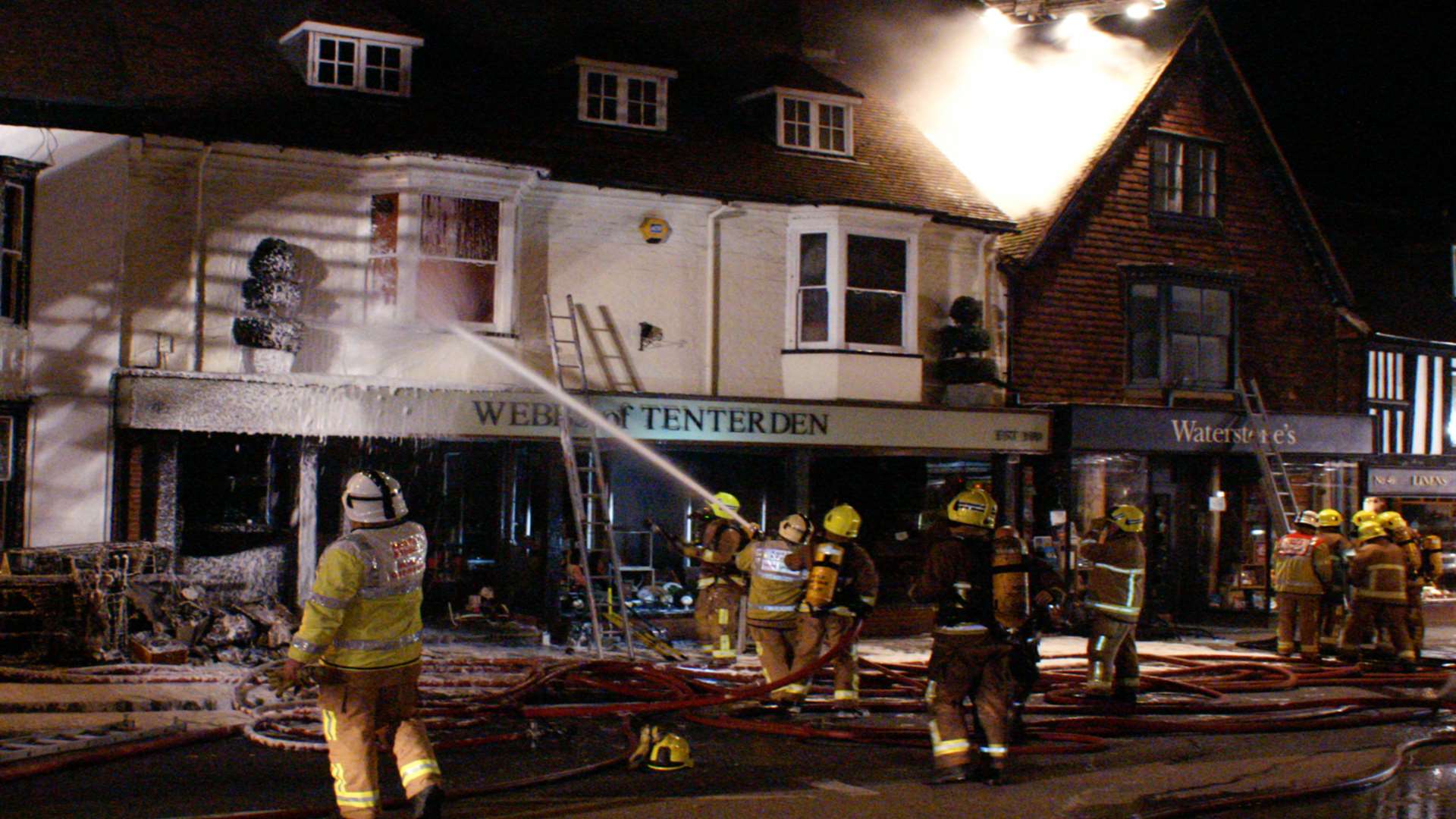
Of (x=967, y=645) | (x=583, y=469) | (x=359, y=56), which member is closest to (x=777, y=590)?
(x=967, y=645)

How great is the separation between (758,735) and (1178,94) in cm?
1451

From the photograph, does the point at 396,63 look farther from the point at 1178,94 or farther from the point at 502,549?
the point at 1178,94

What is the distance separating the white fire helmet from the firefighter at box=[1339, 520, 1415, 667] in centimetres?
1186

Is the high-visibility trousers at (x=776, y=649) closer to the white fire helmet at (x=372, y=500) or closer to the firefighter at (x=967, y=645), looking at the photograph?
the firefighter at (x=967, y=645)

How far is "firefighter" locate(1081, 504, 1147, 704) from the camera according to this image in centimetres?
1153

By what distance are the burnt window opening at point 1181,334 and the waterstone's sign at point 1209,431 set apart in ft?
2.61

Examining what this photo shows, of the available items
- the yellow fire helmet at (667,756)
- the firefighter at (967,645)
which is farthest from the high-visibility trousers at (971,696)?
the yellow fire helmet at (667,756)

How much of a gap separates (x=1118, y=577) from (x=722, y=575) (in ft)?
14.3

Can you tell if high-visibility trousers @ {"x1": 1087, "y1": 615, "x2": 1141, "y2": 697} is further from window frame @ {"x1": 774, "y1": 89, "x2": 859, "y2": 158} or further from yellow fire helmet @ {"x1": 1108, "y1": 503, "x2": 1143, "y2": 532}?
window frame @ {"x1": 774, "y1": 89, "x2": 859, "y2": 158}

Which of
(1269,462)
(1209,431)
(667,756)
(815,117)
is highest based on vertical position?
(815,117)

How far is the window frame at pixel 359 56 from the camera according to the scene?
16.3 metres

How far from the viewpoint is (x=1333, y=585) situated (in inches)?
606

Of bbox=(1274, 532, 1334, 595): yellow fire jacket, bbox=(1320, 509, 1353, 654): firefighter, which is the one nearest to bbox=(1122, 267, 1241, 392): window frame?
bbox=(1320, 509, 1353, 654): firefighter

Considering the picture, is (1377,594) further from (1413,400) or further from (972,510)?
(1413,400)
